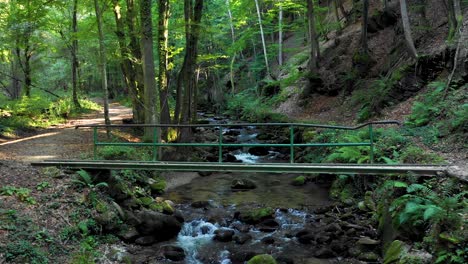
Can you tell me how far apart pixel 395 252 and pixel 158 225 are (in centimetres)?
569

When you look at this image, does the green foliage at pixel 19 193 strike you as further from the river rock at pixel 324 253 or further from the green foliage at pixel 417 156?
the green foliage at pixel 417 156

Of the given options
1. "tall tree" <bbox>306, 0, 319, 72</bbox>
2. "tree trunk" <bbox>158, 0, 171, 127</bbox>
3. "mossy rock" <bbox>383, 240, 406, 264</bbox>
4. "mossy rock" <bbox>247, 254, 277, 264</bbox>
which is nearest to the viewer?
"mossy rock" <bbox>383, 240, 406, 264</bbox>

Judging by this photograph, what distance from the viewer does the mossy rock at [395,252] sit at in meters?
6.62

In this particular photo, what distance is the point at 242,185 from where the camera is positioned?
14148 mm

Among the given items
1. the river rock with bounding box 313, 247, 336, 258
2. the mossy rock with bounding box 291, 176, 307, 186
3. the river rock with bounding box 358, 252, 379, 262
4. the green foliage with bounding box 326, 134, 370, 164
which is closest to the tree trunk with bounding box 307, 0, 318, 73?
the mossy rock with bounding box 291, 176, 307, 186

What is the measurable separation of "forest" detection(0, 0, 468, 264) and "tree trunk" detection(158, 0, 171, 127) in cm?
9

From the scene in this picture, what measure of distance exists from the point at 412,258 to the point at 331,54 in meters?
19.0

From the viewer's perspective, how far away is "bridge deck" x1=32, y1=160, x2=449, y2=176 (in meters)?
7.75

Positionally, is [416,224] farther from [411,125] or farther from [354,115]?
[354,115]

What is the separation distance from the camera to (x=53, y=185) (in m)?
8.73

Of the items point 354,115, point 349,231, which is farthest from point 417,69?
point 349,231

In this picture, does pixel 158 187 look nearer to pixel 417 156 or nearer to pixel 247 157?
pixel 247 157

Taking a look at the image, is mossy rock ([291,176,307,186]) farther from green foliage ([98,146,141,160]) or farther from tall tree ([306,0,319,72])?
tall tree ([306,0,319,72])

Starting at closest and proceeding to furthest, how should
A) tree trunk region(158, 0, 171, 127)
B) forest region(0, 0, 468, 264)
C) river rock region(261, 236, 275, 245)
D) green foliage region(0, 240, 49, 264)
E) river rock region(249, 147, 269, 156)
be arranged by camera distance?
green foliage region(0, 240, 49, 264), forest region(0, 0, 468, 264), river rock region(261, 236, 275, 245), tree trunk region(158, 0, 171, 127), river rock region(249, 147, 269, 156)
